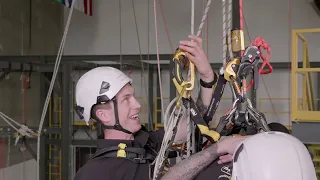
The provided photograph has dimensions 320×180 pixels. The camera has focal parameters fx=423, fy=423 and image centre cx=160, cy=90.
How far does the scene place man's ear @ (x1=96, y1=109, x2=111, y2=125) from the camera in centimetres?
182

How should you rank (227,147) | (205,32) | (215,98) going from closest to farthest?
(227,147) → (215,98) → (205,32)

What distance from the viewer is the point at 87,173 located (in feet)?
5.31

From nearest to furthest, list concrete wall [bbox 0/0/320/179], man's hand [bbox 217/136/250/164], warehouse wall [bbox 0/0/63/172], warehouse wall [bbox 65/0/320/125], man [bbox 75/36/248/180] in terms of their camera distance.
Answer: man's hand [bbox 217/136/250/164] < man [bbox 75/36/248/180] < warehouse wall [bbox 0/0/63/172] < concrete wall [bbox 0/0/320/179] < warehouse wall [bbox 65/0/320/125]

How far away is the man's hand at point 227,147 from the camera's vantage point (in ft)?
4.46

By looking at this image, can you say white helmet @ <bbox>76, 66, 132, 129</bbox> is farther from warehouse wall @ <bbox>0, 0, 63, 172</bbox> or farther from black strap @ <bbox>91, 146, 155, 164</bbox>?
warehouse wall @ <bbox>0, 0, 63, 172</bbox>

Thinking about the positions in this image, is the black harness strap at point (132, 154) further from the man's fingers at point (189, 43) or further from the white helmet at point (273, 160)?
the white helmet at point (273, 160)

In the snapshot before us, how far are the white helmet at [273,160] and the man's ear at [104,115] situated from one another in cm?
78

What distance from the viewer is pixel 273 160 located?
3.66ft

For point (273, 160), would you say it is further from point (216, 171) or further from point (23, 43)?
point (23, 43)

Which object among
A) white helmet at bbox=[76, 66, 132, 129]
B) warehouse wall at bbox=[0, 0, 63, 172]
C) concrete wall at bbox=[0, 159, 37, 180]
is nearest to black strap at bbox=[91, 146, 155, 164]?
white helmet at bbox=[76, 66, 132, 129]

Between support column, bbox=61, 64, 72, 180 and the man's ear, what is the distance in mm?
2819

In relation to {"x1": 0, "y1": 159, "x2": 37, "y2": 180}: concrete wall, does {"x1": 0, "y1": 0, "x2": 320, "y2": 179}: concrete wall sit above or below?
above

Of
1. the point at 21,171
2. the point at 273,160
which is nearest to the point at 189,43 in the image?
the point at 273,160

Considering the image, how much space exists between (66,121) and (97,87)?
9.54 ft
